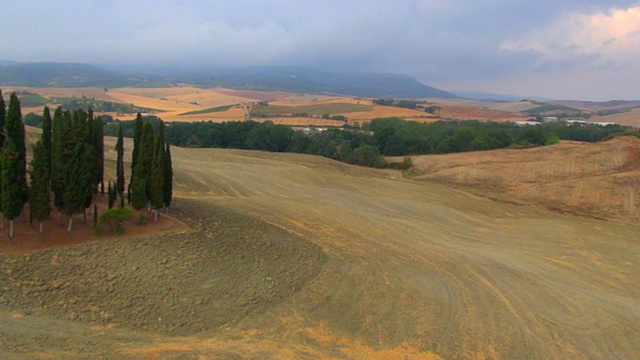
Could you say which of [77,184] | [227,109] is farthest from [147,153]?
[227,109]

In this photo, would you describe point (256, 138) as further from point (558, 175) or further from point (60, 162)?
point (60, 162)

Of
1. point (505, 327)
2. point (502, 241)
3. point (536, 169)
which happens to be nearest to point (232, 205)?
point (505, 327)

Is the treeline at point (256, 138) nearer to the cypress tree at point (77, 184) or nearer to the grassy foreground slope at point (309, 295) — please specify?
the grassy foreground slope at point (309, 295)

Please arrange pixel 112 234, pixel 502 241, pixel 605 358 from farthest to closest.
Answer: pixel 502 241 → pixel 112 234 → pixel 605 358

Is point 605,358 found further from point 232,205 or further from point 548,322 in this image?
point 232,205

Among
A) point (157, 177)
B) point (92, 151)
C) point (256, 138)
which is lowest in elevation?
point (256, 138)
